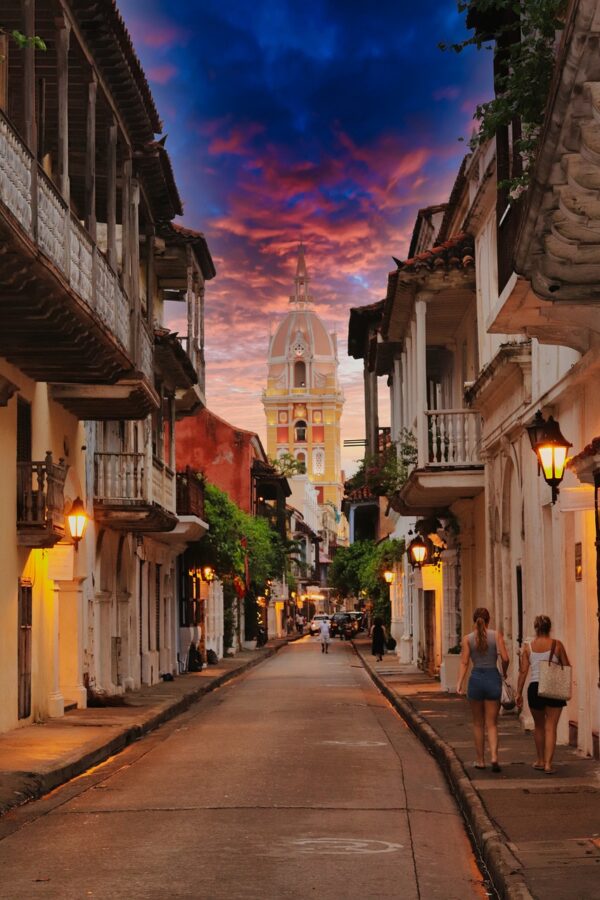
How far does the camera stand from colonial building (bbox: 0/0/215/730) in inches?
634

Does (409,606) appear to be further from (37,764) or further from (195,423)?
(37,764)

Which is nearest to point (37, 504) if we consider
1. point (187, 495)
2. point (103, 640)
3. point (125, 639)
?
point (103, 640)

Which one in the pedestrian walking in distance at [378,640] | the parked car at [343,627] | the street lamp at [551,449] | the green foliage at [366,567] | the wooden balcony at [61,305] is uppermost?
the wooden balcony at [61,305]

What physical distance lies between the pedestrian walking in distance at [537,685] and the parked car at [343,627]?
77.6 m

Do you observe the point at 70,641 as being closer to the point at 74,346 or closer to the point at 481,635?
the point at 74,346

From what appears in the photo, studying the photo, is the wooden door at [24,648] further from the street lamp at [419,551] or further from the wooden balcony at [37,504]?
the street lamp at [419,551]

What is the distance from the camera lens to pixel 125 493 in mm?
27484

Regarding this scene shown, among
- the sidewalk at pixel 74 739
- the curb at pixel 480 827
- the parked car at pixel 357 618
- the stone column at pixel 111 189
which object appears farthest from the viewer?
the parked car at pixel 357 618

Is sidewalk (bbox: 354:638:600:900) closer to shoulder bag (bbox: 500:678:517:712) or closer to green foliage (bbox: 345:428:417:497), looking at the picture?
shoulder bag (bbox: 500:678:517:712)

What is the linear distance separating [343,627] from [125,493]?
6780 cm

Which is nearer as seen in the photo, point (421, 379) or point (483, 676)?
point (483, 676)

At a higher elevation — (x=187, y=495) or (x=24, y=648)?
(x=187, y=495)

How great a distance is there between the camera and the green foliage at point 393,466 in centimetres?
2752

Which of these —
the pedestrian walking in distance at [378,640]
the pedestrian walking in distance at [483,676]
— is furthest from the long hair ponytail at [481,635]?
the pedestrian walking in distance at [378,640]
